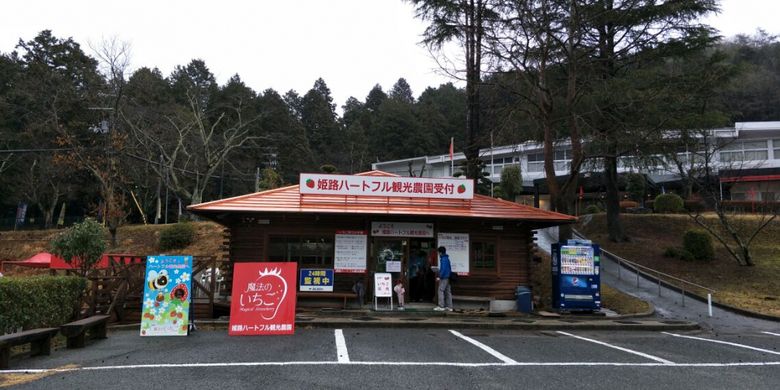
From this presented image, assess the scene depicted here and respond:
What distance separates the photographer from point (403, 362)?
7.20 meters

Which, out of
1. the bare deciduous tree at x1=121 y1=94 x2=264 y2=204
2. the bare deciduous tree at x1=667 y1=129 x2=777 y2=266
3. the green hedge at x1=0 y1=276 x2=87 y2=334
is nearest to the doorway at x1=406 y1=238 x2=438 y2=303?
the green hedge at x1=0 y1=276 x2=87 y2=334

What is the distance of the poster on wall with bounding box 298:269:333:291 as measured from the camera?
14125mm

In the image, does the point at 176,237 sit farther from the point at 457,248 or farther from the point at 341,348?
the point at 341,348

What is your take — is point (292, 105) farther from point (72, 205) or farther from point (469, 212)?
Result: point (469, 212)

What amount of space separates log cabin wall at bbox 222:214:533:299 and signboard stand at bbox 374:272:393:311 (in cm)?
95

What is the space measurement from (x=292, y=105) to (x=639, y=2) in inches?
2361

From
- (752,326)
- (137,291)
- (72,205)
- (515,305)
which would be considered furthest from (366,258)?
(72,205)

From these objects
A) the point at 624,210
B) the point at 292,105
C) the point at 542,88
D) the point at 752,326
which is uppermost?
the point at 292,105

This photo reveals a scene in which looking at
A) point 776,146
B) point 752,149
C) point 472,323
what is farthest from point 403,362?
point 776,146

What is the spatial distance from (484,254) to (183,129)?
28.7 metres

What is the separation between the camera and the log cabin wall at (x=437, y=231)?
1453 cm

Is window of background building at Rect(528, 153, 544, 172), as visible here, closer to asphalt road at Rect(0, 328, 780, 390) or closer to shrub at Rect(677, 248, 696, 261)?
shrub at Rect(677, 248, 696, 261)

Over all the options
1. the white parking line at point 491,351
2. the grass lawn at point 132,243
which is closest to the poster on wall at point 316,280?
the white parking line at point 491,351

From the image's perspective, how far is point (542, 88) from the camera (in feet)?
53.2
